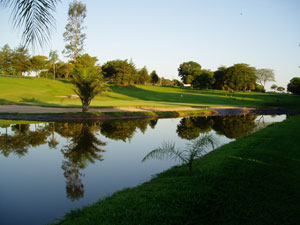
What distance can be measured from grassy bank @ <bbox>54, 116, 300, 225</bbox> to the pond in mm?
1244

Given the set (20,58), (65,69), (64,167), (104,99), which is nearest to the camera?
(64,167)

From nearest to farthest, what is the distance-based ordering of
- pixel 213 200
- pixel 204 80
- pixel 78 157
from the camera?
1. pixel 213 200
2. pixel 78 157
3. pixel 204 80

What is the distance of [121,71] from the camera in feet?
255

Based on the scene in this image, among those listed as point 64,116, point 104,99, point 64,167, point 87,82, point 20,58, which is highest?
point 20,58

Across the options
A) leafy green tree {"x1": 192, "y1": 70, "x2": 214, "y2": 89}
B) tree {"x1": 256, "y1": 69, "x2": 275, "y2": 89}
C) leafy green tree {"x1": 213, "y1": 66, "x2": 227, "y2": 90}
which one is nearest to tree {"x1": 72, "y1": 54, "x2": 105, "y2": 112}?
leafy green tree {"x1": 213, "y1": 66, "x2": 227, "y2": 90}

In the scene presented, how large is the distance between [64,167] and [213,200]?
19.8 ft

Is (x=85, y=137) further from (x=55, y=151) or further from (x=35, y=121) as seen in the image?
(x=35, y=121)

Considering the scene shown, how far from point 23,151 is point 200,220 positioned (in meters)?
9.51

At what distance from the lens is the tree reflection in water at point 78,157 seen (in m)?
7.04

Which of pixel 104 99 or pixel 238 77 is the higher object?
pixel 238 77

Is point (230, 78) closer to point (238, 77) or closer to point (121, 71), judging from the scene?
point (238, 77)

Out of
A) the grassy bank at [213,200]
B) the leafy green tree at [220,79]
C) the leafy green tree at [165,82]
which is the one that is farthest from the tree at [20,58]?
the leafy green tree at [165,82]

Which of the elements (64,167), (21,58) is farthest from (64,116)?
(64,167)

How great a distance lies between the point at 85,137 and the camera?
46.6 ft
